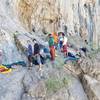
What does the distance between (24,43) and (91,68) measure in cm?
425

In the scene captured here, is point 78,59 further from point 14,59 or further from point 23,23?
point 23,23

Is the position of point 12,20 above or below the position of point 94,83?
above

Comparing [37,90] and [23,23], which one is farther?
[23,23]

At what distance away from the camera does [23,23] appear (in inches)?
978

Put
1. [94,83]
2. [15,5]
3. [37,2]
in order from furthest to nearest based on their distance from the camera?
[37,2] → [15,5] → [94,83]

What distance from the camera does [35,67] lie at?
16.2 m

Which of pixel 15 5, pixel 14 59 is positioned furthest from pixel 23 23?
pixel 14 59

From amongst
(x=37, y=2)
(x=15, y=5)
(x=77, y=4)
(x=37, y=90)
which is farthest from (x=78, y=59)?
(x=77, y=4)

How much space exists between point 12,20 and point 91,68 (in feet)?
23.5

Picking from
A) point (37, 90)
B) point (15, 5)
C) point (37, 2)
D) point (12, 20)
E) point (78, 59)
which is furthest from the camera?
point (37, 2)

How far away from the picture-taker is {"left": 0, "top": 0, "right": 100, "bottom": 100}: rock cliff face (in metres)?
14.7

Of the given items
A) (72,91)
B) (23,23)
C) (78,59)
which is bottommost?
(72,91)

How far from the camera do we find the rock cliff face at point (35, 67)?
1474 cm

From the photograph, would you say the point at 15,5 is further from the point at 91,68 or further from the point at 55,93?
the point at 55,93
